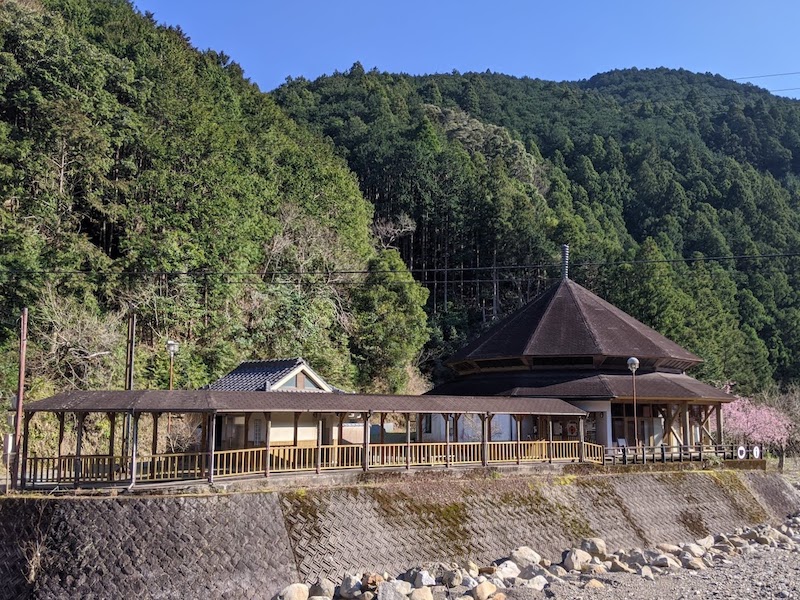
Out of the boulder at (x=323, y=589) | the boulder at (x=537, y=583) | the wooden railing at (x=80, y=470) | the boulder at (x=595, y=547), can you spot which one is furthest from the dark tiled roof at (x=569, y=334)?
the wooden railing at (x=80, y=470)

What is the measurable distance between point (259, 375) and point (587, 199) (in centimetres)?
6645

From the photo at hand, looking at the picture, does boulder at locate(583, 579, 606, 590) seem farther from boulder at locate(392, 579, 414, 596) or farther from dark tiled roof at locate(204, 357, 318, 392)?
dark tiled roof at locate(204, 357, 318, 392)

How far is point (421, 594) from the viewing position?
1658cm

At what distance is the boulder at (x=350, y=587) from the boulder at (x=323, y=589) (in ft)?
0.64

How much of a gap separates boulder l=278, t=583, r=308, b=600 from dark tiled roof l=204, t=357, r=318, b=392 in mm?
10276

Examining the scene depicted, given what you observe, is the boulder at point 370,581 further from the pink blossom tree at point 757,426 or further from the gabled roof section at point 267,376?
the pink blossom tree at point 757,426

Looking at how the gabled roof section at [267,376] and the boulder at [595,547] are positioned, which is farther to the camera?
the gabled roof section at [267,376]

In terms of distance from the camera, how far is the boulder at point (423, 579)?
688 inches

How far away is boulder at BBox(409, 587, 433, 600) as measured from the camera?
16.5m

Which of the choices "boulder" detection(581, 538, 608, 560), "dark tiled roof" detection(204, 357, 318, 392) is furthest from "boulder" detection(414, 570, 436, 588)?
"dark tiled roof" detection(204, 357, 318, 392)

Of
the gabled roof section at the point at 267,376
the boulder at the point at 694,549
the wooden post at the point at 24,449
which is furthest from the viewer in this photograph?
the gabled roof section at the point at 267,376

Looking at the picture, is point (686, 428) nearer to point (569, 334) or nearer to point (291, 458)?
point (569, 334)

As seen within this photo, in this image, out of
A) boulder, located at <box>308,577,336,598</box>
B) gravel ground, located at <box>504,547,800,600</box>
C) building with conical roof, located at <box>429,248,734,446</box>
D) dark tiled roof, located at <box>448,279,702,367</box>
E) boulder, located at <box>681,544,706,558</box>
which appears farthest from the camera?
dark tiled roof, located at <box>448,279,702,367</box>

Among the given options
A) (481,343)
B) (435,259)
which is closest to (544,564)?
(481,343)
